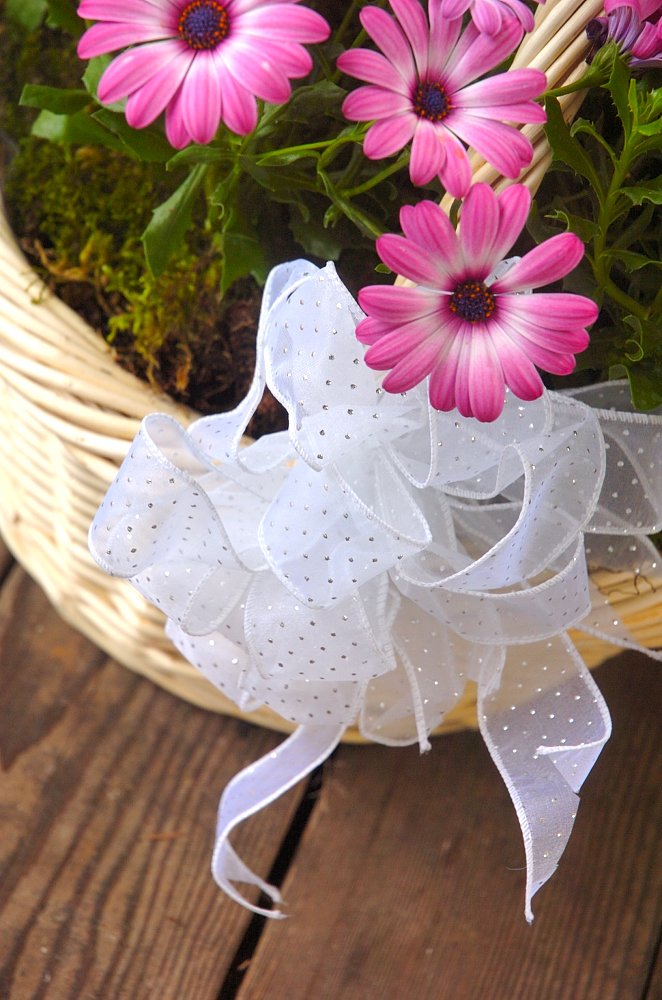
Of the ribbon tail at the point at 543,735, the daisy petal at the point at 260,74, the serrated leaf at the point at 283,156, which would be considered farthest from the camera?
the ribbon tail at the point at 543,735

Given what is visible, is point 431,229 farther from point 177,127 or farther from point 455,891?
point 455,891

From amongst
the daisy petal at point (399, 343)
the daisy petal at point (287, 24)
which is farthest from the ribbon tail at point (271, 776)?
the daisy petal at point (287, 24)

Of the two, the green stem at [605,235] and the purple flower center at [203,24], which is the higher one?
the purple flower center at [203,24]

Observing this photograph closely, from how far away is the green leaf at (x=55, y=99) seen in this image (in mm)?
554

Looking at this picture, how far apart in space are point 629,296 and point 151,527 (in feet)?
0.88

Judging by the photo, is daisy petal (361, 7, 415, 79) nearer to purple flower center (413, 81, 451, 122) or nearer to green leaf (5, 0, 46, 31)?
purple flower center (413, 81, 451, 122)

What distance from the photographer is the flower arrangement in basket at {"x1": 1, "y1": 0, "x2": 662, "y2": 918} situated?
0.38 meters

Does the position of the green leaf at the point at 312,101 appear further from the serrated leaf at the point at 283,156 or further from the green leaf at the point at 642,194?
the green leaf at the point at 642,194

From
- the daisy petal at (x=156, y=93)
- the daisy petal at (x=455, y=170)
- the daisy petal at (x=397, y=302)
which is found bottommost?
the daisy petal at (x=397, y=302)

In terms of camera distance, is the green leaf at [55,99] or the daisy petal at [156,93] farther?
the green leaf at [55,99]

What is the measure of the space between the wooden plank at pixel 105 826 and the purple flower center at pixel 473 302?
0.47 meters

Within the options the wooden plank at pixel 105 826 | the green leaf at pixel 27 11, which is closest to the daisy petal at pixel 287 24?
the green leaf at pixel 27 11

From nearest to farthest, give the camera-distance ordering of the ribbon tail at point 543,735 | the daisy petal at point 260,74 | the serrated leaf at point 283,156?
the daisy petal at point 260,74
the serrated leaf at point 283,156
the ribbon tail at point 543,735

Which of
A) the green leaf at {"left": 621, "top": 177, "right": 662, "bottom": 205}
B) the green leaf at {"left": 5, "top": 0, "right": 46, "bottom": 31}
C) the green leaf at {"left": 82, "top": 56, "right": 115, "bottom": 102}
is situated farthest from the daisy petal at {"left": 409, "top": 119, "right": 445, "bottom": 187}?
the green leaf at {"left": 5, "top": 0, "right": 46, "bottom": 31}
